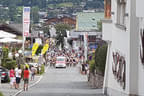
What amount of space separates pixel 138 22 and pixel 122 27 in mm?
3155

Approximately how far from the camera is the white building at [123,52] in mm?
20219

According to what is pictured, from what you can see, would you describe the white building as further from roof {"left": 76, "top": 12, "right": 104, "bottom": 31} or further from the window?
roof {"left": 76, "top": 12, "right": 104, "bottom": 31}

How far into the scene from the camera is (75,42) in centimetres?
14338

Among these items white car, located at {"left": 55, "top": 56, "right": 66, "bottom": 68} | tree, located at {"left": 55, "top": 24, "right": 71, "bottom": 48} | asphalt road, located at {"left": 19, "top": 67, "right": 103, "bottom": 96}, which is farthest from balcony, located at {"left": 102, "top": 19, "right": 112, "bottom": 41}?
tree, located at {"left": 55, "top": 24, "right": 71, "bottom": 48}

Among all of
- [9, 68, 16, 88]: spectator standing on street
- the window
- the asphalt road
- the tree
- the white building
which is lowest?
Answer: the tree

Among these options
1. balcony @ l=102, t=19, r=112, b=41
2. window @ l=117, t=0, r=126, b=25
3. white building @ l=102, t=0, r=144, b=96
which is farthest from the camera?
balcony @ l=102, t=19, r=112, b=41

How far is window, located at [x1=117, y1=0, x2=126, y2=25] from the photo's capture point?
2405 cm

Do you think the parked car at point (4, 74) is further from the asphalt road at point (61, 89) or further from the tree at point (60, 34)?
the tree at point (60, 34)

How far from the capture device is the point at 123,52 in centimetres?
2278

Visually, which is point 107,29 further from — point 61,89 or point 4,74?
point 4,74

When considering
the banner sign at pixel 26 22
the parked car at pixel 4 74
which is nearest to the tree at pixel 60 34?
the banner sign at pixel 26 22

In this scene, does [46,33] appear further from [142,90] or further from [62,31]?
[142,90]

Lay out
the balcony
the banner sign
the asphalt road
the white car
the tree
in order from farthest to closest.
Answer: the tree < the white car < the banner sign < the balcony < the asphalt road

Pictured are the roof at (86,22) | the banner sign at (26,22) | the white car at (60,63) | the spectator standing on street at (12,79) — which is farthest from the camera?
the roof at (86,22)
